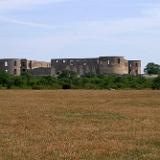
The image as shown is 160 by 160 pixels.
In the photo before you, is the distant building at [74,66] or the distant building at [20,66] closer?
the distant building at [74,66]

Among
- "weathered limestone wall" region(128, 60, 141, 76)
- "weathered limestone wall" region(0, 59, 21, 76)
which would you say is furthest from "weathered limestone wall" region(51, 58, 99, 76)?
"weathered limestone wall" region(128, 60, 141, 76)

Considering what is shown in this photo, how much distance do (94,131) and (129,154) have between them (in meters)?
5.14

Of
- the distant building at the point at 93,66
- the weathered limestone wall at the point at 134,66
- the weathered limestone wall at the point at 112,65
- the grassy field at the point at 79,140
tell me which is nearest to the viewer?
the grassy field at the point at 79,140

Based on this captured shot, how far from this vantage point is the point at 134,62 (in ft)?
516

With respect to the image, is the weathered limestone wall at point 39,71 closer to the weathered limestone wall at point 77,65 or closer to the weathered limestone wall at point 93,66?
the weathered limestone wall at point 93,66

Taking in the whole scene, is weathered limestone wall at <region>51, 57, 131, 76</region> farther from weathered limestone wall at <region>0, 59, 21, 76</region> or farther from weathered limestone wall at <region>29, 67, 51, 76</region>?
weathered limestone wall at <region>0, 59, 21, 76</region>

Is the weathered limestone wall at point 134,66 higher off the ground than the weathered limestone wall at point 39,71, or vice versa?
the weathered limestone wall at point 134,66

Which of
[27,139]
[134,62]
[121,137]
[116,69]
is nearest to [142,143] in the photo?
[121,137]

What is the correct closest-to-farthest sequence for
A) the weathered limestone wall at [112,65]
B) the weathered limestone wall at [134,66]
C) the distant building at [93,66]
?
the weathered limestone wall at [112,65], the distant building at [93,66], the weathered limestone wall at [134,66]

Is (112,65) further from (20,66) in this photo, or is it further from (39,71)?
(20,66)

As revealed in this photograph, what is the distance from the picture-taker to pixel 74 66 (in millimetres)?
151125

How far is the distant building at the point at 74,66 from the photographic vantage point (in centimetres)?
14438

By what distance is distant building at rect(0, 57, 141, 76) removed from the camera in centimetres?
14438

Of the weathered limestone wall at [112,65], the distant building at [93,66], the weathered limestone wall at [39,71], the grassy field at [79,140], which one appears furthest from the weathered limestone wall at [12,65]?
the grassy field at [79,140]
